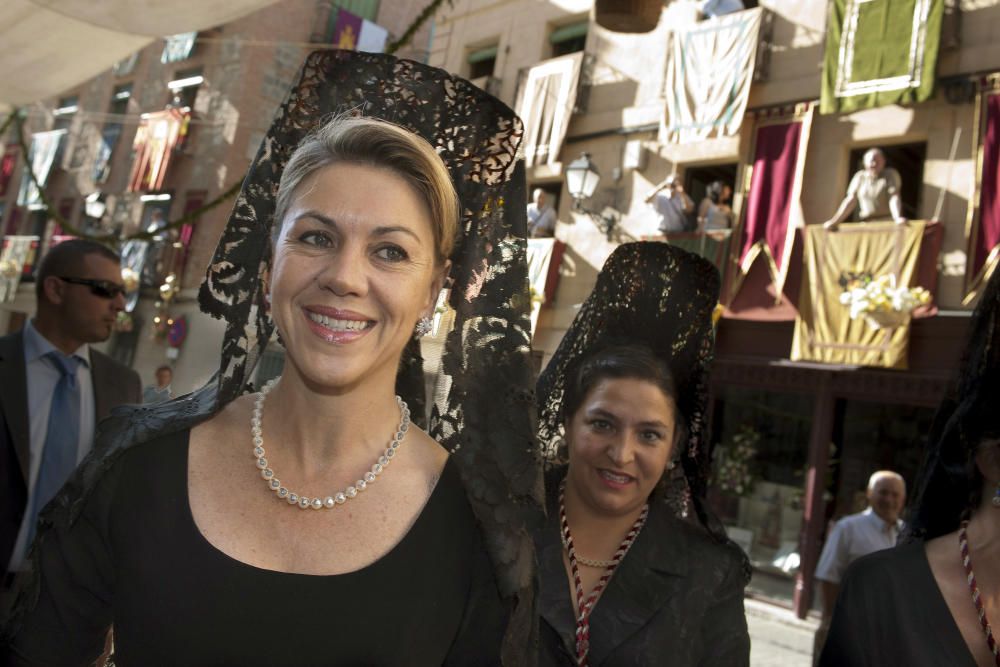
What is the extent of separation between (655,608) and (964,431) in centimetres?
81

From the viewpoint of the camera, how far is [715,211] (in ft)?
39.5

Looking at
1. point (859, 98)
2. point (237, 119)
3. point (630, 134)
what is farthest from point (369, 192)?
point (237, 119)

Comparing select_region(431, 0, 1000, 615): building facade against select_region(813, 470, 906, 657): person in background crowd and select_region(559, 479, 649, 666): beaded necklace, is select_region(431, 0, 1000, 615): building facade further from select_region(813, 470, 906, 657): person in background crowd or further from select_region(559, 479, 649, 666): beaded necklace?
select_region(559, 479, 649, 666): beaded necklace

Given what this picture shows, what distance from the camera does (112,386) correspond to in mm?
3652

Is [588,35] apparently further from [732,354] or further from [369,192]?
[369,192]

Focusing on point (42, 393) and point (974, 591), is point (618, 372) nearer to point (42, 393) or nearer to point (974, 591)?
point (974, 591)

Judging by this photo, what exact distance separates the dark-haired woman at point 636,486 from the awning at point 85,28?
2.30 m

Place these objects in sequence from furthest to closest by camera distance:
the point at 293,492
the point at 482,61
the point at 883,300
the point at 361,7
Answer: the point at 361,7 < the point at 482,61 < the point at 883,300 < the point at 293,492

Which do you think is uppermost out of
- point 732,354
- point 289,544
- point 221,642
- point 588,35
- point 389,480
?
point 588,35

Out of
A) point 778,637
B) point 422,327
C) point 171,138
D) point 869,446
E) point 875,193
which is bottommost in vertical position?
point 778,637

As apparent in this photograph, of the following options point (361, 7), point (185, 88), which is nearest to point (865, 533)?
point (361, 7)

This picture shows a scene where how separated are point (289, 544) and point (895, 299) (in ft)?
31.7

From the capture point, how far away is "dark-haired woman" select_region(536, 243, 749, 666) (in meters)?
2.17

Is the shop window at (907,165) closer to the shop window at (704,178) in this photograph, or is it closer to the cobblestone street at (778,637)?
the shop window at (704,178)
